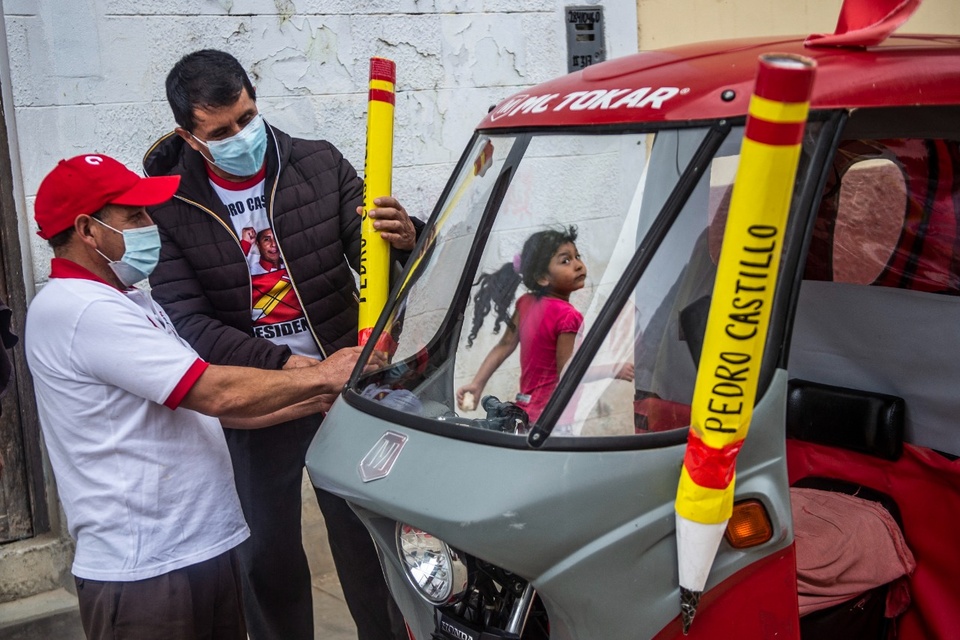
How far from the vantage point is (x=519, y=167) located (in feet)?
7.72

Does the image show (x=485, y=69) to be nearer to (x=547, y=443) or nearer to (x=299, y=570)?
(x=299, y=570)

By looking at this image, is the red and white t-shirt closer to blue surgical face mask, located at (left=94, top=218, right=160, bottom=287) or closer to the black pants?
the black pants

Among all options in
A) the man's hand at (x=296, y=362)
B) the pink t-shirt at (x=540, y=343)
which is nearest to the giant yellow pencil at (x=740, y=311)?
the pink t-shirt at (x=540, y=343)

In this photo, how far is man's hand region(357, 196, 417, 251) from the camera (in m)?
2.79

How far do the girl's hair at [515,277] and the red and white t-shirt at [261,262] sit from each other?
100 centimetres

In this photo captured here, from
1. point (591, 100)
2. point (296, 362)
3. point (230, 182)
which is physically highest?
point (591, 100)

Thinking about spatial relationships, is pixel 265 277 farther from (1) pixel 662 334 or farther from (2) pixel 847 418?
(2) pixel 847 418

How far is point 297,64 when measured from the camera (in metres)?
4.47

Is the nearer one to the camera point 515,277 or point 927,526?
point 515,277

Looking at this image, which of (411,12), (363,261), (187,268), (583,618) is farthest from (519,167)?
(411,12)

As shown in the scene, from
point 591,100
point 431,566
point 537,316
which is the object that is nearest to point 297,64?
point 591,100

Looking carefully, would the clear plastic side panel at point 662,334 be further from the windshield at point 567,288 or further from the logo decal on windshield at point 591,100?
the logo decal on windshield at point 591,100

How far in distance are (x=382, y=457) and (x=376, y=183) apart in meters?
0.93

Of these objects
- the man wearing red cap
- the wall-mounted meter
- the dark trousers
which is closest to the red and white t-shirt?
the man wearing red cap
